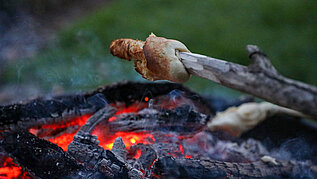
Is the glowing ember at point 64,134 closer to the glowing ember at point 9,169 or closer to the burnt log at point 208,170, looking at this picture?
the glowing ember at point 9,169

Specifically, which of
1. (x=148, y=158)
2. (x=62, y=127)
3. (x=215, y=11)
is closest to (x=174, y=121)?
(x=148, y=158)

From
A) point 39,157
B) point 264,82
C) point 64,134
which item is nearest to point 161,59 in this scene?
point 264,82

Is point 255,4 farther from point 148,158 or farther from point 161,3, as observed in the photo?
point 148,158

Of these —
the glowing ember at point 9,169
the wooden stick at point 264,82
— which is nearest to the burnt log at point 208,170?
the wooden stick at point 264,82

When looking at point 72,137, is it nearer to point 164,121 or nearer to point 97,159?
point 97,159

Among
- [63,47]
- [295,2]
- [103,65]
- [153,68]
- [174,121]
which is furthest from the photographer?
[295,2]

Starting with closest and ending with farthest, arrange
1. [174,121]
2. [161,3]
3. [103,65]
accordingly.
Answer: [174,121] → [103,65] → [161,3]

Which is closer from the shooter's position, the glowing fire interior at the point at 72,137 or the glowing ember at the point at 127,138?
the glowing fire interior at the point at 72,137
